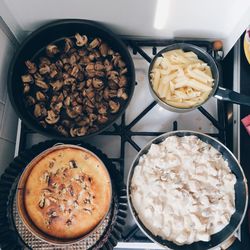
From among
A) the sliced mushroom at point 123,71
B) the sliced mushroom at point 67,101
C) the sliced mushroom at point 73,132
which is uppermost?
the sliced mushroom at point 67,101

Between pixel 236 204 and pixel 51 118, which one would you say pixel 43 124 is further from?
pixel 236 204

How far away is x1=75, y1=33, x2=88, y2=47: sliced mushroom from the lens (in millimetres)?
862

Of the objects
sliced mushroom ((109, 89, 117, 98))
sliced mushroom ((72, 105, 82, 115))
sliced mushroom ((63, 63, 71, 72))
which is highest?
sliced mushroom ((63, 63, 71, 72))

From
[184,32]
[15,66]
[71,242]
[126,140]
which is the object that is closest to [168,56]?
[184,32]

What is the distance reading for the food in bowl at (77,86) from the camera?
84cm

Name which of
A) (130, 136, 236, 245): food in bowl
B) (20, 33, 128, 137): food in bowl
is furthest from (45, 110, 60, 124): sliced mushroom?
(130, 136, 236, 245): food in bowl

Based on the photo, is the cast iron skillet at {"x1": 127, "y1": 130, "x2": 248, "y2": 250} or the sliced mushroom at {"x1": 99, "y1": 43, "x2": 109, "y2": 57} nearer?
the cast iron skillet at {"x1": 127, "y1": 130, "x2": 248, "y2": 250}

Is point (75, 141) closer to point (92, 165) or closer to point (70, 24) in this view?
point (92, 165)

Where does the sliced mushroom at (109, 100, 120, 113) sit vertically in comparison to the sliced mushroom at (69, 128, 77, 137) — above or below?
below

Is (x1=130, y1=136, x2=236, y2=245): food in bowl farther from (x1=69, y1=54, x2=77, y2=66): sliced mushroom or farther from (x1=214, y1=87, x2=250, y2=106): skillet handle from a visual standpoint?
(x1=69, y1=54, x2=77, y2=66): sliced mushroom

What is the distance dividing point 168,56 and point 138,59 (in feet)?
0.31

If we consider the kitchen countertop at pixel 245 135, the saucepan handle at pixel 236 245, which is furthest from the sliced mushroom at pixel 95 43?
the saucepan handle at pixel 236 245

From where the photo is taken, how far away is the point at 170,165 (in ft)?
2.57

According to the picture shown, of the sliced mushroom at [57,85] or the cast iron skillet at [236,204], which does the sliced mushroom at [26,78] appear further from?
the cast iron skillet at [236,204]
